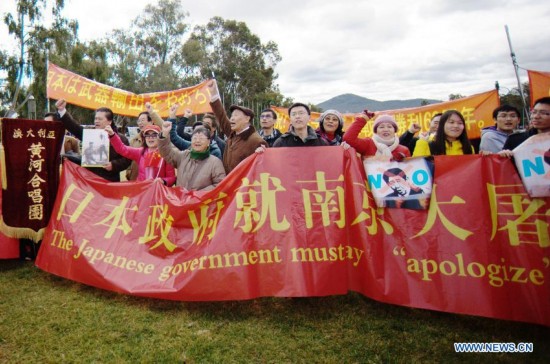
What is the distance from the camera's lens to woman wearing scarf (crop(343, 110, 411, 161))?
11.1ft

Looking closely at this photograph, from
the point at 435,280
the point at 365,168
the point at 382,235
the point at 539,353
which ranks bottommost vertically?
the point at 539,353

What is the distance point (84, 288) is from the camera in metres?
3.89

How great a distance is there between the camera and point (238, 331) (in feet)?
9.84

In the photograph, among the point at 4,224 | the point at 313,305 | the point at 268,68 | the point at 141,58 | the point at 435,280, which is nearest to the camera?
the point at 435,280

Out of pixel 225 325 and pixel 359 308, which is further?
pixel 359 308

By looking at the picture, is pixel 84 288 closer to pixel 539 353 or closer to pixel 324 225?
pixel 324 225

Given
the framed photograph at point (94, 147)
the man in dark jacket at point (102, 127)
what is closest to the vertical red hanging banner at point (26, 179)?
the man in dark jacket at point (102, 127)

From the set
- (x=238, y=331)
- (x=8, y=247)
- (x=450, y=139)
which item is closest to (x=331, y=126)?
(x=450, y=139)

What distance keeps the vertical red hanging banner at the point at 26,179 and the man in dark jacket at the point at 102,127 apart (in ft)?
0.71

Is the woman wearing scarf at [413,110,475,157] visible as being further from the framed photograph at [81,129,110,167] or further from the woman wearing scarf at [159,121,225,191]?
the framed photograph at [81,129,110,167]

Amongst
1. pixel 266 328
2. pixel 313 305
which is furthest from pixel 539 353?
pixel 266 328

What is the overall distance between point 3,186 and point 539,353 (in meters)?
5.68

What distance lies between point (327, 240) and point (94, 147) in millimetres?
2960

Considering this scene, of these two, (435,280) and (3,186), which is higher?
(3,186)
